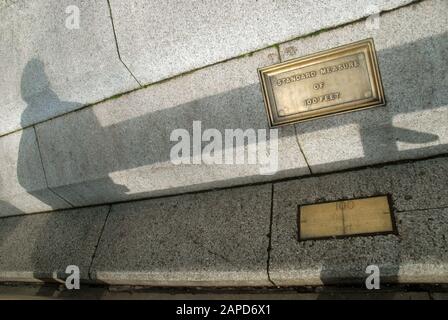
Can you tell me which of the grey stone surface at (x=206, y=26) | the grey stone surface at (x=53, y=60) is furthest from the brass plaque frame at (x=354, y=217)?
the grey stone surface at (x=53, y=60)

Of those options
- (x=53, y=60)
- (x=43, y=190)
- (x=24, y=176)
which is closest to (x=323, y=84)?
(x=53, y=60)

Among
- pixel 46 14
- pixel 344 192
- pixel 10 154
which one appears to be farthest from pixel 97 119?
pixel 344 192

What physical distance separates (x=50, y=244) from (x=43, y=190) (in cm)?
67

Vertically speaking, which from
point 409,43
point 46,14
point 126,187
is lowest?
point 126,187

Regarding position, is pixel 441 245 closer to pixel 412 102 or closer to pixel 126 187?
pixel 412 102

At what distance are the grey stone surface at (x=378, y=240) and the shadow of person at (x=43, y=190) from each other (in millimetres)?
1972

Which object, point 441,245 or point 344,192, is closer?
point 441,245

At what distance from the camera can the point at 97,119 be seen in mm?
3613

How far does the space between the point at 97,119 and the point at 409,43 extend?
2.97m

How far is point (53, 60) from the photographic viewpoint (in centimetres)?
360

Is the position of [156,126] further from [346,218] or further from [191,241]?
[346,218]

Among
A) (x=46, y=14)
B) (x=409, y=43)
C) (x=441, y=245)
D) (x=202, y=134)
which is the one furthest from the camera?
(x=46, y=14)

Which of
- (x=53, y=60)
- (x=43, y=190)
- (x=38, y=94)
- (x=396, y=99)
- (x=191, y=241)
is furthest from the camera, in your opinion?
(x=43, y=190)

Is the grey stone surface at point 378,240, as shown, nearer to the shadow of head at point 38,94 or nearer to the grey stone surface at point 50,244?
the grey stone surface at point 50,244
